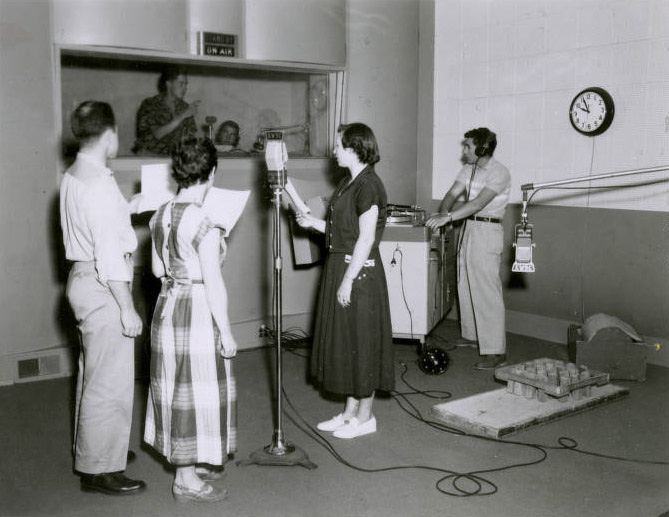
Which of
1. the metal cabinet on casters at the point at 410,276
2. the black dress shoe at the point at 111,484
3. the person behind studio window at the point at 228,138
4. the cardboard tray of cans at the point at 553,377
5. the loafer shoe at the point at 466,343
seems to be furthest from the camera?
the person behind studio window at the point at 228,138

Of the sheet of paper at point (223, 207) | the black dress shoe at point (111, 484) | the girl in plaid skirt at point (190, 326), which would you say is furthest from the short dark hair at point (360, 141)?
the black dress shoe at point (111, 484)

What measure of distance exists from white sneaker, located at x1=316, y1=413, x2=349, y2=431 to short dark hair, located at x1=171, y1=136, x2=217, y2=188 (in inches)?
66.4

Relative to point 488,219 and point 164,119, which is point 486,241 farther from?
point 164,119

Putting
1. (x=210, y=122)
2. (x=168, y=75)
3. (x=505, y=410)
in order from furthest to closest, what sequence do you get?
(x=210, y=122)
(x=168, y=75)
(x=505, y=410)

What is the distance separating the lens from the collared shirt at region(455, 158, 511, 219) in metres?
5.10

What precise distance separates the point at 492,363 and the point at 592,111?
2.06 m

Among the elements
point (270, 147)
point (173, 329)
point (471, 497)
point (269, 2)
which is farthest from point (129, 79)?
point (471, 497)

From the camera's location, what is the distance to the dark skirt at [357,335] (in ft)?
12.2

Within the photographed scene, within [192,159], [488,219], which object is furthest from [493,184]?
[192,159]

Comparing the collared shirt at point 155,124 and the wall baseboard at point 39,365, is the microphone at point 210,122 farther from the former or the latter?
the wall baseboard at point 39,365

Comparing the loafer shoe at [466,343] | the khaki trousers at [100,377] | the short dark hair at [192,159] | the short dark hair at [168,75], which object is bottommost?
the loafer shoe at [466,343]

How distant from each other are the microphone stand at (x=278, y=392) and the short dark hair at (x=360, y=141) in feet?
1.59

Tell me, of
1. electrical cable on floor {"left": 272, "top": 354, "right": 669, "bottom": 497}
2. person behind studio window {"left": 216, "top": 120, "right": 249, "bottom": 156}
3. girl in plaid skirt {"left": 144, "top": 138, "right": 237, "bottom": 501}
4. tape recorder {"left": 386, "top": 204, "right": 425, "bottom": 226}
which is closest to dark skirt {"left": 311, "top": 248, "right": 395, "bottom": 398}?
electrical cable on floor {"left": 272, "top": 354, "right": 669, "bottom": 497}

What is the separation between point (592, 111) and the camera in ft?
17.9
